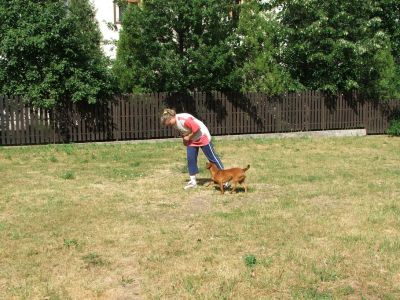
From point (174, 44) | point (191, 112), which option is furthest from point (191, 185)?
point (174, 44)

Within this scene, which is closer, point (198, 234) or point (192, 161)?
point (198, 234)

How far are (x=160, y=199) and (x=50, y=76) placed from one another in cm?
853

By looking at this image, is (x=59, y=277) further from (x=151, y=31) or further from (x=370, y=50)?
(x=370, y=50)

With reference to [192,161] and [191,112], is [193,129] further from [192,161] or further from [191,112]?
[191,112]

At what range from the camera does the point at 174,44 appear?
17188mm

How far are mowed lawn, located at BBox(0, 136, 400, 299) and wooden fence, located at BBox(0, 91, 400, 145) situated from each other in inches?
181

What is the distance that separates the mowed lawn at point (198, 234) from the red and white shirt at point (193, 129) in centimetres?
86

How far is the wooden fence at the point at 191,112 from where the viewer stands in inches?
635

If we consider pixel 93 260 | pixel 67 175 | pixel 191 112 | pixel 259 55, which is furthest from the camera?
pixel 259 55

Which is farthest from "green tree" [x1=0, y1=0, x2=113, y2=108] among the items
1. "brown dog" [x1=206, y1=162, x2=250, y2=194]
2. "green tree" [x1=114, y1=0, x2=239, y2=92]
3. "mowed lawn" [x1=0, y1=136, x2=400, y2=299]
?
"brown dog" [x1=206, y1=162, x2=250, y2=194]

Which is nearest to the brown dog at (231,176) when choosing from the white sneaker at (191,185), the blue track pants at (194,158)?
the blue track pants at (194,158)

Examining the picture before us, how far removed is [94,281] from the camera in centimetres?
504

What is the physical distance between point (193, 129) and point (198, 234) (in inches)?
116

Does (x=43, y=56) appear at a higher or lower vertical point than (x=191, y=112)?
higher
